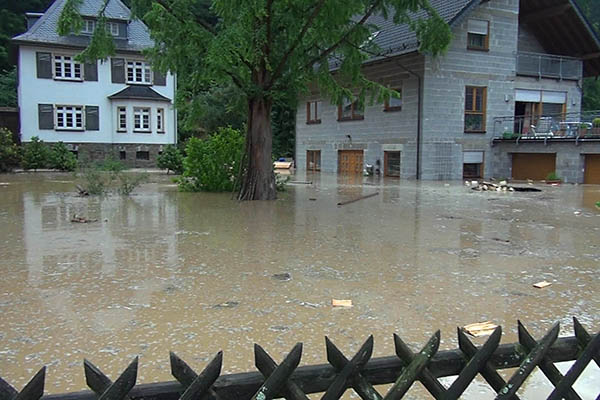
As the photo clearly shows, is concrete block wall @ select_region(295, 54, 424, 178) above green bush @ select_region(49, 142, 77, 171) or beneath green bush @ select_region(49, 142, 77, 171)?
above

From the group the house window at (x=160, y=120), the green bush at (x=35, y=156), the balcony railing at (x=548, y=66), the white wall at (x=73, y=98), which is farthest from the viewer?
the house window at (x=160, y=120)

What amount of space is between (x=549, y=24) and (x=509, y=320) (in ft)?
90.2

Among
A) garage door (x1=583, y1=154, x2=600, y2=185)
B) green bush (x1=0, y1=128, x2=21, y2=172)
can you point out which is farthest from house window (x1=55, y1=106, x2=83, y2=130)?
garage door (x1=583, y1=154, x2=600, y2=185)

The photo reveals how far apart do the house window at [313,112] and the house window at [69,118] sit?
1444 cm

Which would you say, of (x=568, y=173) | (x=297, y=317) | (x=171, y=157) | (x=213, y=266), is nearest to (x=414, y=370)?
(x=297, y=317)

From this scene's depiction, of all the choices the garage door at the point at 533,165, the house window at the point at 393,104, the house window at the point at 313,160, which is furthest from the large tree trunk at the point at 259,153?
the house window at the point at 313,160

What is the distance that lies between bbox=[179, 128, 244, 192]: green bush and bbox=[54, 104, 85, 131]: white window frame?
2077 centimetres

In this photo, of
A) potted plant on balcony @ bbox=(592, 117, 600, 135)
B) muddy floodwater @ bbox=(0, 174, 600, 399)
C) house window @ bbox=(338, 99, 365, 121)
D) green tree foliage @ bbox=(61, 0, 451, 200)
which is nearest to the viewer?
muddy floodwater @ bbox=(0, 174, 600, 399)

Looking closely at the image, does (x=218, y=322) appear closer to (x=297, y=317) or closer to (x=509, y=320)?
(x=297, y=317)

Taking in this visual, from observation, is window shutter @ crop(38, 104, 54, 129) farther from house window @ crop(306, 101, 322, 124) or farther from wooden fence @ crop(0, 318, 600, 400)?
wooden fence @ crop(0, 318, 600, 400)

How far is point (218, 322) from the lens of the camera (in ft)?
15.0

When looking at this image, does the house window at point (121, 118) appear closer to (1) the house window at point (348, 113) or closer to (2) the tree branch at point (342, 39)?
(1) the house window at point (348, 113)

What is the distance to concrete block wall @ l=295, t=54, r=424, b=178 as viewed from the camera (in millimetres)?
25750

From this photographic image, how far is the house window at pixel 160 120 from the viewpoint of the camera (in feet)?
120
